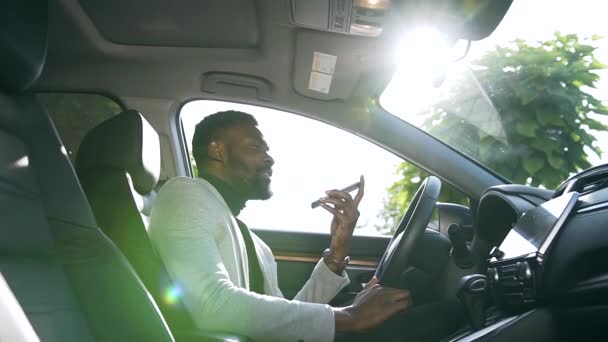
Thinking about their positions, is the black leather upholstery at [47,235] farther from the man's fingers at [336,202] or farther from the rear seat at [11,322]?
the man's fingers at [336,202]

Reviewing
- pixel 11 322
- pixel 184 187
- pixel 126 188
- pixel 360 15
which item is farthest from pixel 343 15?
pixel 11 322

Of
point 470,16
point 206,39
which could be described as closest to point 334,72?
point 206,39

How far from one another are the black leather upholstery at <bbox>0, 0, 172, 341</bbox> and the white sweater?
30 cm

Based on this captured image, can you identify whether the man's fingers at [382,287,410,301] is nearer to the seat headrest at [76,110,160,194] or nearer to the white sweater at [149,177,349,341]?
the white sweater at [149,177,349,341]

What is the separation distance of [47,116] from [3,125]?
150 millimetres

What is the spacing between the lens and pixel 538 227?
130cm

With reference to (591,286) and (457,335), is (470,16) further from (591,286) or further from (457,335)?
(457,335)

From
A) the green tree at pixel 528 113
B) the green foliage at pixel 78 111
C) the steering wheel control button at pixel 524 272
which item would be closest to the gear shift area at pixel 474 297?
the steering wheel control button at pixel 524 272

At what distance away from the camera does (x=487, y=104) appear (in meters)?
2.42

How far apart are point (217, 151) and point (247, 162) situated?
12cm

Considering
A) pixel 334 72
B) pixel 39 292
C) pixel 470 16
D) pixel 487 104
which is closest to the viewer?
pixel 39 292

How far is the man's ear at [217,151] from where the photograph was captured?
7.13ft

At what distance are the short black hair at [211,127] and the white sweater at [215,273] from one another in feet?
1.13

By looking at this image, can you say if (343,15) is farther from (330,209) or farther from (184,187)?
(184,187)
